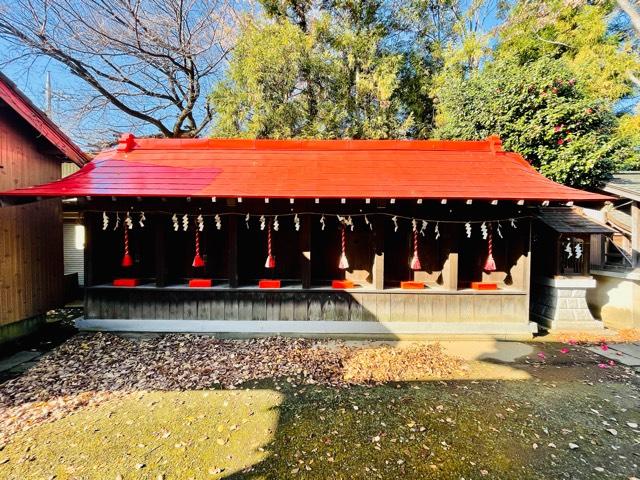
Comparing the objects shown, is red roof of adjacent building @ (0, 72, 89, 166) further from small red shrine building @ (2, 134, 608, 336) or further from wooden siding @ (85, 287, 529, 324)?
wooden siding @ (85, 287, 529, 324)

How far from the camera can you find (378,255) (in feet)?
20.6

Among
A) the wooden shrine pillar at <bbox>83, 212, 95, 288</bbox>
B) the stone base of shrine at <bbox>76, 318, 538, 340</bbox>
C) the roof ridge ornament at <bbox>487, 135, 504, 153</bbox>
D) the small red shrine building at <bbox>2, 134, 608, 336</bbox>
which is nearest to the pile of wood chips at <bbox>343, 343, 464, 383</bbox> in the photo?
the stone base of shrine at <bbox>76, 318, 538, 340</bbox>

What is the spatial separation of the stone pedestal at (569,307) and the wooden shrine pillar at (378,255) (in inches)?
157

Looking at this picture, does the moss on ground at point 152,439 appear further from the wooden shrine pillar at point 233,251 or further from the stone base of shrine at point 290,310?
the wooden shrine pillar at point 233,251

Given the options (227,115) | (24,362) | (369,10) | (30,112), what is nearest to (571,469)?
(24,362)

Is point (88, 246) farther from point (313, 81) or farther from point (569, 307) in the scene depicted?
point (569, 307)

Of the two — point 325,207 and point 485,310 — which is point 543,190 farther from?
point 325,207

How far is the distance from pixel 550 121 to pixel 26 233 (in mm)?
13173

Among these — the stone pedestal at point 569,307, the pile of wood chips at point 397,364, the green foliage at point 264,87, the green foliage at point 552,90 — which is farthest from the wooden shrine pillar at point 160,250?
the green foliage at point 552,90

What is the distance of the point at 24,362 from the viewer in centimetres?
505

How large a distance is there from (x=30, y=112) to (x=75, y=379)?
5.23m

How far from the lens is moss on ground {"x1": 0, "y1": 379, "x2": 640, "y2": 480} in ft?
9.45

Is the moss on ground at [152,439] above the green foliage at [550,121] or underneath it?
underneath

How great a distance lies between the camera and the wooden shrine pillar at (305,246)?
6262 millimetres
